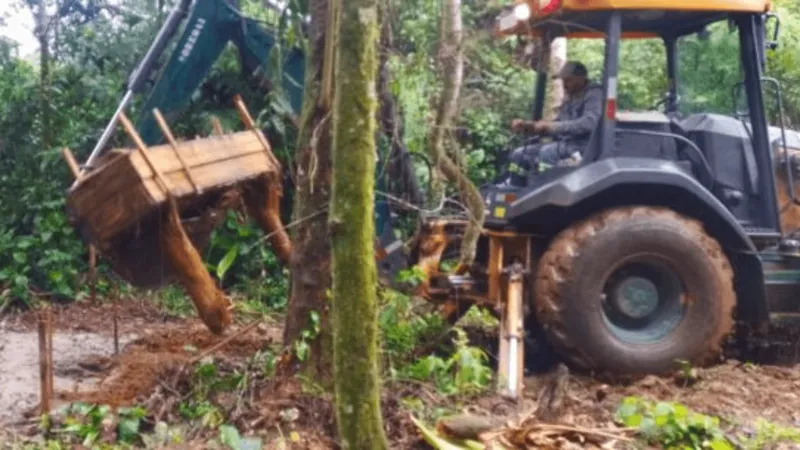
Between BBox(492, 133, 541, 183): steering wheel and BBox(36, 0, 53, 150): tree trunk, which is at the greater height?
BBox(36, 0, 53, 150): tree trunk

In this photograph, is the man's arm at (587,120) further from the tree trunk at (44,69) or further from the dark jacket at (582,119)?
the tree trunk at (44,69)

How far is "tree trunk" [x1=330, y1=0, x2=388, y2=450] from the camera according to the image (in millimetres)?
4316

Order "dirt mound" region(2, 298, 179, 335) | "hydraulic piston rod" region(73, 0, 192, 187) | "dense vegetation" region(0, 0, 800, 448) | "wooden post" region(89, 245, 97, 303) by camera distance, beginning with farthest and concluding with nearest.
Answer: "wooden post" region(89, 245, 97, 303), "dirt mound" region(2, 298, 179, 335), "hydraulic piston rod" region(73, 0, 192, 187), "dense vegetation" region(0, 0, 800, 448)

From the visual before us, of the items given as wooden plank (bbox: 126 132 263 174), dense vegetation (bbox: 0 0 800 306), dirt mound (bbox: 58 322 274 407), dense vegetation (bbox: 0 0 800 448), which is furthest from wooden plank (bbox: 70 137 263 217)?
dense vegetation (bbox: 0 0 800 306)

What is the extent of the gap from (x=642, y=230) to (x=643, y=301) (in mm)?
523

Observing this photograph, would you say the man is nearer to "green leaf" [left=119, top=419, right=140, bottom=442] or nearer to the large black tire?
the large black tire

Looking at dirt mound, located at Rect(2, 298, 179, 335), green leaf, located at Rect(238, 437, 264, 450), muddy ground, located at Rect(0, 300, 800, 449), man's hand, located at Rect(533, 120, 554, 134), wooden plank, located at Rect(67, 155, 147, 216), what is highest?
man's hand, located at Rect(533, 120, 554, 134)

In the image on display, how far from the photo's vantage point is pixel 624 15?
7656 mm

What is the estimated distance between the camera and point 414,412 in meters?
5.79

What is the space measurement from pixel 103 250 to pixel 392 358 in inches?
71.8

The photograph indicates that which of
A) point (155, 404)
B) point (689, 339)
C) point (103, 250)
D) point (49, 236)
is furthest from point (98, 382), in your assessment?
point (49, 236)

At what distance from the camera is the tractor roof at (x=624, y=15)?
734cm

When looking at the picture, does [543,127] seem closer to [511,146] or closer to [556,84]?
[511,146]

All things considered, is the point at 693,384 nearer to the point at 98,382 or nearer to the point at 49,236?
the point at 98,382
